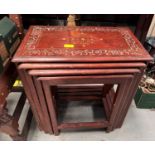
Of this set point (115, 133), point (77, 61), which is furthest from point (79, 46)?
point (115, 133)

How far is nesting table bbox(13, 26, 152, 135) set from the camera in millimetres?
744

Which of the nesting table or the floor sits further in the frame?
the floor

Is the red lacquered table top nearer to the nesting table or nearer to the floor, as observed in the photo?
the nesting table

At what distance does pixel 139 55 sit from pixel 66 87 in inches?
32.1

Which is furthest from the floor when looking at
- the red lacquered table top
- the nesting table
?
the red lacquered table top

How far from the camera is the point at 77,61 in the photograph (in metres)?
0.74

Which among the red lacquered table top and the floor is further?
the floor

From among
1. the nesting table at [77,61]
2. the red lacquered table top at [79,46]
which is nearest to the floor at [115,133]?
the nesting table at [77,61]

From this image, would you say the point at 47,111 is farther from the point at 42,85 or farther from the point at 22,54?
the point at 22,54

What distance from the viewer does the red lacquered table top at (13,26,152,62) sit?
2.44 ft

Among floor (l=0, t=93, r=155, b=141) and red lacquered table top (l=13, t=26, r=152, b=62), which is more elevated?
red lacquered table top (l=13, t=26, r=152, b=62)

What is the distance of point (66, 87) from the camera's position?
4.68 ft

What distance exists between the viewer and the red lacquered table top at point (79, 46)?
0.74 metres

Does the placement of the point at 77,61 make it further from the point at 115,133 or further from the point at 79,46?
the point at 115,133
